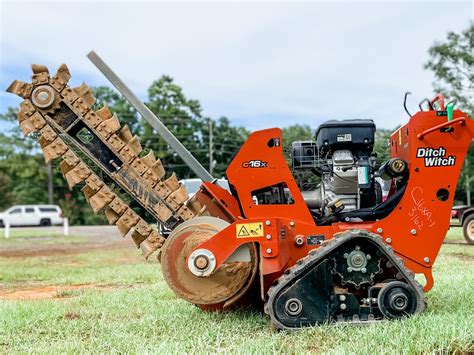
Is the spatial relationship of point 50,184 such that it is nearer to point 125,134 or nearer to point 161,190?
point 125,134

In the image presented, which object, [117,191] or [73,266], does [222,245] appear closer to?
[117,191]

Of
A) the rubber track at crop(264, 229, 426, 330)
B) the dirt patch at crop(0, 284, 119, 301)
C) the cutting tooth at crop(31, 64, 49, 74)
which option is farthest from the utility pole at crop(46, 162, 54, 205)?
the rubber track at crop(264, 229, 426, 330)

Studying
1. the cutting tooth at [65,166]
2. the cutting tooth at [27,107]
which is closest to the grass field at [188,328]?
the cutting tooth at [65,166]

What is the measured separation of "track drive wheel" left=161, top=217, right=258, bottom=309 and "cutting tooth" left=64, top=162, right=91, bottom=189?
3.75 feet

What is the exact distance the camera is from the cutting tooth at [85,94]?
17.6 feet

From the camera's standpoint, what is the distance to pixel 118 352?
3.96 meters

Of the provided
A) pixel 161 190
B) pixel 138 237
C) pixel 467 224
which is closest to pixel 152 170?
pixel 161 190

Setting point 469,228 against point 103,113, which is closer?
point 103,113

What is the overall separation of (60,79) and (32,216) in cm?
4098

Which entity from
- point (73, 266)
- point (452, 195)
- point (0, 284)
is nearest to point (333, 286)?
point (452, 195)

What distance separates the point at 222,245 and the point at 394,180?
6.51ft

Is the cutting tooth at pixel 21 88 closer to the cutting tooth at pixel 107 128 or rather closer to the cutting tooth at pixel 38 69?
the cutting tooth at pixel 38 69

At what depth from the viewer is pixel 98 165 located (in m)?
5.34

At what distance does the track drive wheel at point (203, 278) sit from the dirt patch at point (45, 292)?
3.36 meters
